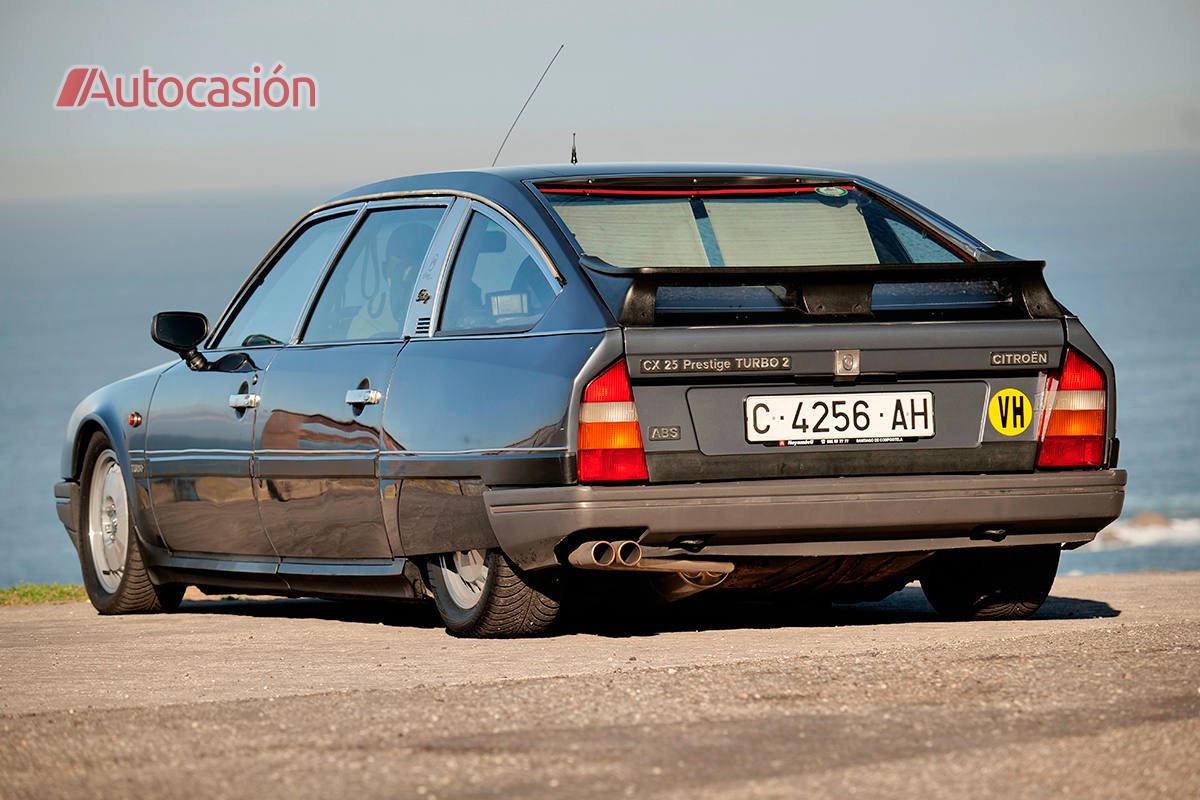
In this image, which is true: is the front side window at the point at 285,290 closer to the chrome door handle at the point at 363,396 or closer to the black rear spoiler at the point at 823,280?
the chrome door handle at the point at 363,396

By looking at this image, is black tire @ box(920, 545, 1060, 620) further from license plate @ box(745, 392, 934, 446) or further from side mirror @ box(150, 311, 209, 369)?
side mirror @ box(150, 311, 209, 369)

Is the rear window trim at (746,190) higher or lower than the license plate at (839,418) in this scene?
higher

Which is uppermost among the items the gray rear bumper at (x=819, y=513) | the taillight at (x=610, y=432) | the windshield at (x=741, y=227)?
the windshield at (x=741, y=227)

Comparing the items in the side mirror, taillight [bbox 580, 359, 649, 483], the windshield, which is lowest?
taillight [bbox 580, 359, 649, 483]

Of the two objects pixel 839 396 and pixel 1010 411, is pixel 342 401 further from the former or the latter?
pixel 1010 411

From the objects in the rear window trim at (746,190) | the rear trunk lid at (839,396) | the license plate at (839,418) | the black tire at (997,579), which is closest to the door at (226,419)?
the rear window trim at (746,190)

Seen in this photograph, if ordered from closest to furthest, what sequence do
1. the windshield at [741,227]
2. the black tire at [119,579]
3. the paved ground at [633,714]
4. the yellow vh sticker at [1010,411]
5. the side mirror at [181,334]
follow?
the paved ground at [633,714] < the yellow vh sticker at [1010,411] < the windshield at [741,227] < the side mirror at [181,334] < the black tire at [119,579]

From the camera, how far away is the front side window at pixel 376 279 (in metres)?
7.09

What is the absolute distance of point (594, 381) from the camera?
231 inches

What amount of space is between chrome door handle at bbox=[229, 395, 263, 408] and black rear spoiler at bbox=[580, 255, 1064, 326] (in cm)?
184

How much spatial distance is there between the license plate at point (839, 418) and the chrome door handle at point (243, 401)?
7.59 feet

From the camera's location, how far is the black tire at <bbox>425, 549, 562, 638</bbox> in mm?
6344

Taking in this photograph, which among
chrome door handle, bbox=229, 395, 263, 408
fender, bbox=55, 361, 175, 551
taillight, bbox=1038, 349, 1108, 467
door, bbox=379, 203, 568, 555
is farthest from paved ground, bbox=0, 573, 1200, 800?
fender, bbox=55, 361, 175, 551

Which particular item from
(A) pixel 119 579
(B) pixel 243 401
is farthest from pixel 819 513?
(A) pixel 119 579
